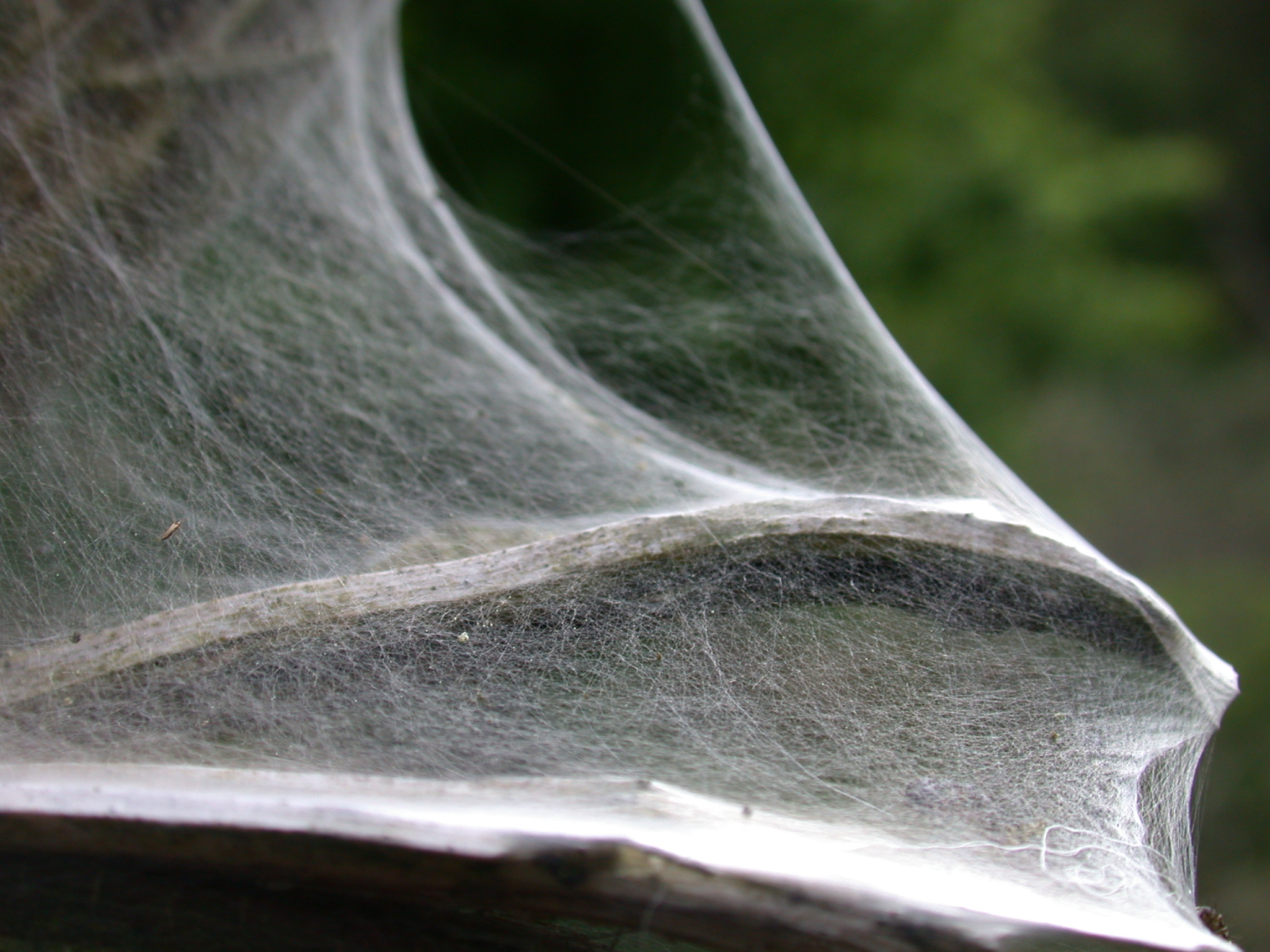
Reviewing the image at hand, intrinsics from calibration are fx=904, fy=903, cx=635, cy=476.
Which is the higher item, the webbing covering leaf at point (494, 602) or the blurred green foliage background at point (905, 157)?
the blurred green foliage background at point (905, 157)

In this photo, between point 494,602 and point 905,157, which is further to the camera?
point 905,157

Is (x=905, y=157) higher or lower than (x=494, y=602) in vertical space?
higher

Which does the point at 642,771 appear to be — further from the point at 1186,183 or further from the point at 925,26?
the point at 1186,183

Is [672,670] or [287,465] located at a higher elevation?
[287,465]

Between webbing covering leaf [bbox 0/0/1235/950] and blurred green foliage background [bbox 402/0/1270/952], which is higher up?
blurred green foliage background [bbox 402/0/1270/952]

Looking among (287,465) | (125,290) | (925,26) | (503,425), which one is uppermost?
(925,26)

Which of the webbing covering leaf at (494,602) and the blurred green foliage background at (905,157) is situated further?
the blurred green foliage background at (905,157)

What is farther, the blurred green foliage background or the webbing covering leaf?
the blurred green foliage background

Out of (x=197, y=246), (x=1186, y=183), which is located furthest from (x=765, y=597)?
(x=1186, y=183)
